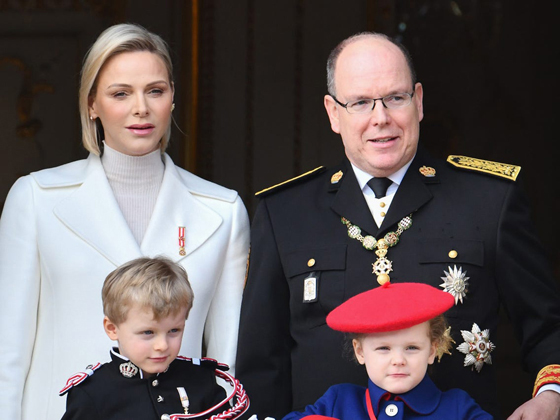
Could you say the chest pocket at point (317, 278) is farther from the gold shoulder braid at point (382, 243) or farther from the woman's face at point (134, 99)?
the woman's face at point (134, 99)

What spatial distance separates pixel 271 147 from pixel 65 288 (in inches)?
72.0

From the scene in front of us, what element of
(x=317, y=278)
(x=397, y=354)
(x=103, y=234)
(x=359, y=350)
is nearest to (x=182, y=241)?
(x=103, y=234)

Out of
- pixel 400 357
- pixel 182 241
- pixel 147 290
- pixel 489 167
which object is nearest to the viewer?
pixel 400 357

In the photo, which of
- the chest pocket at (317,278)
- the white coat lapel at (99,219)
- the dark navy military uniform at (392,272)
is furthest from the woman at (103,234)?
the chest pocket at (317,278)

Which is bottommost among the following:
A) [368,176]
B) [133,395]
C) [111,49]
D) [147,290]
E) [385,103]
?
[133,395]

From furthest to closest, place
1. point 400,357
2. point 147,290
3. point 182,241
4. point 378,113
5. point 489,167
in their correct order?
point 182,241 < point 489,167 < point 378,113 < point 147,290 < point 400,357

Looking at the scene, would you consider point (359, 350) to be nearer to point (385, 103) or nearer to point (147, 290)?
point (147, 290)

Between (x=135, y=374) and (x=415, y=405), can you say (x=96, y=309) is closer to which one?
(x=135, y=374)

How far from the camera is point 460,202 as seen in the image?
317 cm

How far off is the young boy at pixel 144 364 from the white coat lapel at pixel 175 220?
16.6 inches

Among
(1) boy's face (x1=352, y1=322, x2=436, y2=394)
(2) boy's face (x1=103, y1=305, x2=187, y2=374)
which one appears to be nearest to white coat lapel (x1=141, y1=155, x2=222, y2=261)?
(2) boy's face (x1=103, y1=305, x2=187, y2=374)

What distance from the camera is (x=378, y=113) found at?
122 inches

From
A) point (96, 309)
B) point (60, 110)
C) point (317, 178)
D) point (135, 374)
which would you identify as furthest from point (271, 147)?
point (135, 374)

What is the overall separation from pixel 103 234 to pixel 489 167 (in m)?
1.10
